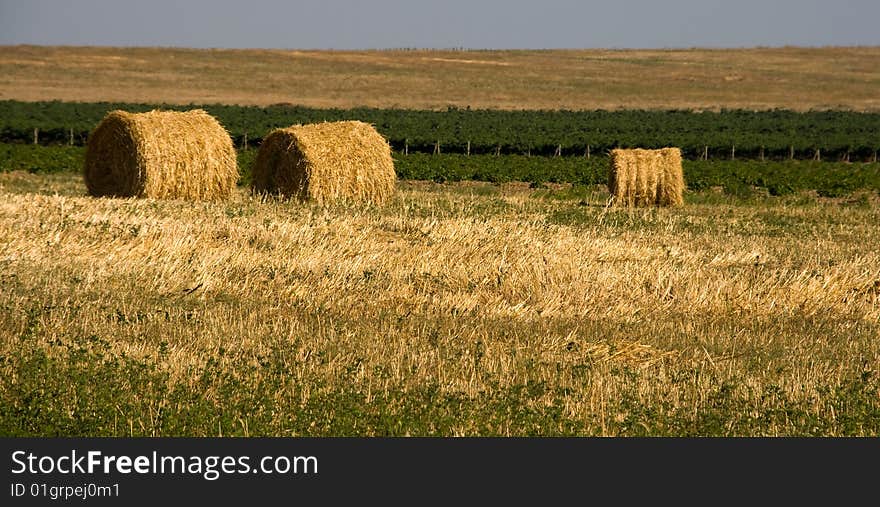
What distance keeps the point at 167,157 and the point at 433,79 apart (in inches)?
3346

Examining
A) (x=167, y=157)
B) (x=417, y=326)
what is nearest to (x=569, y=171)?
(x=167, y=157)

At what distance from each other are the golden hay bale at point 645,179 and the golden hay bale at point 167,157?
6.96 meters

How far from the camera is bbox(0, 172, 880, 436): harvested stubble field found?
21.7 ft

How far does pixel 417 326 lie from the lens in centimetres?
905

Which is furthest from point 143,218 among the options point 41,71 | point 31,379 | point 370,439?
point 41,71

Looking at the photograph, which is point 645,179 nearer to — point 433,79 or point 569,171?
point 569,171

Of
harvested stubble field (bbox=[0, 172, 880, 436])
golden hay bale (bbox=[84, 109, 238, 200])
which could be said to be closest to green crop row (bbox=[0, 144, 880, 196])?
golden hay bale (bbox=[84, 109, 238, 200])

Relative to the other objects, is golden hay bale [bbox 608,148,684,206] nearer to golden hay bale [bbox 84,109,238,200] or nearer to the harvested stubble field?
the harvested stubble field

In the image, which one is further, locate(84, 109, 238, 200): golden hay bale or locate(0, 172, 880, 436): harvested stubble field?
locate(84, 109, 238, 200): golden hay bale

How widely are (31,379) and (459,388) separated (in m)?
2.57

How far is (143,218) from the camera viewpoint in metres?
14.2

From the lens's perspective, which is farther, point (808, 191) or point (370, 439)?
point (808, 191)

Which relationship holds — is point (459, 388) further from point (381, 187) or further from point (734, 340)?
point (381, 187)

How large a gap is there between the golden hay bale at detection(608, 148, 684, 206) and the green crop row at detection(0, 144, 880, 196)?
3.79m
